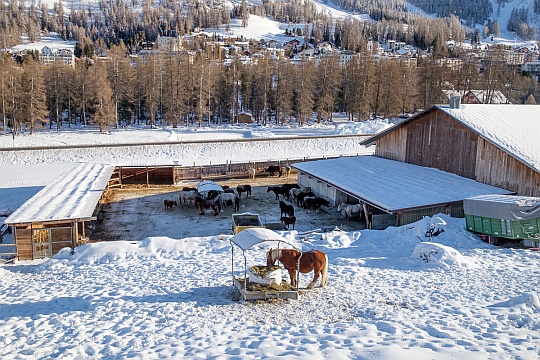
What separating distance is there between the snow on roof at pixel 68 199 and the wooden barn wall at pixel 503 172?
58.0ft

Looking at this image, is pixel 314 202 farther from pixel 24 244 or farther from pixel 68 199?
pixel 24 244

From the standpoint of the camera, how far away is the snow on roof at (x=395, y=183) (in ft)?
76.1

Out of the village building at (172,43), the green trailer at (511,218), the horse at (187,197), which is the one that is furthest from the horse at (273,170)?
the village building at (172,43)

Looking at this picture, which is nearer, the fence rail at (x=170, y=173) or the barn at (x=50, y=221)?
the barn at (x=50, y=221)

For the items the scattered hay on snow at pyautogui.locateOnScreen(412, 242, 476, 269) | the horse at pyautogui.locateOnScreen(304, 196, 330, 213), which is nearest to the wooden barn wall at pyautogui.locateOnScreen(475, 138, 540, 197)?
the horse at pyautogui.locateOnScreen(304, 196, 330, 213)

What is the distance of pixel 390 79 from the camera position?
71.9 metres

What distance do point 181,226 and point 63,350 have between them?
14553mm

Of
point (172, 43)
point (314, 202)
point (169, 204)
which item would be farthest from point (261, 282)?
point (172, 43)

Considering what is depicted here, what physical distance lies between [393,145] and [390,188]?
24.1ft

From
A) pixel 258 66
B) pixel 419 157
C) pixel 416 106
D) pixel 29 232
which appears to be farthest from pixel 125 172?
pixel 416 106

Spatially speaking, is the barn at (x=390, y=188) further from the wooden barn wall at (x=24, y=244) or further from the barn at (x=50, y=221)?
the wooden barn wall at (x=24, y=244)

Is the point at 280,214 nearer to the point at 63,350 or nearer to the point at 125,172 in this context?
the point at 125,172

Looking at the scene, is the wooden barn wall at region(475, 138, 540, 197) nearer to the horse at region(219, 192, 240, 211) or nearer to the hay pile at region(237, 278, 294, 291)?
the horse at region(219, 192, 240, 211)

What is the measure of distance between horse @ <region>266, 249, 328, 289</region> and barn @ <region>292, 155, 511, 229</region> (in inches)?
365
